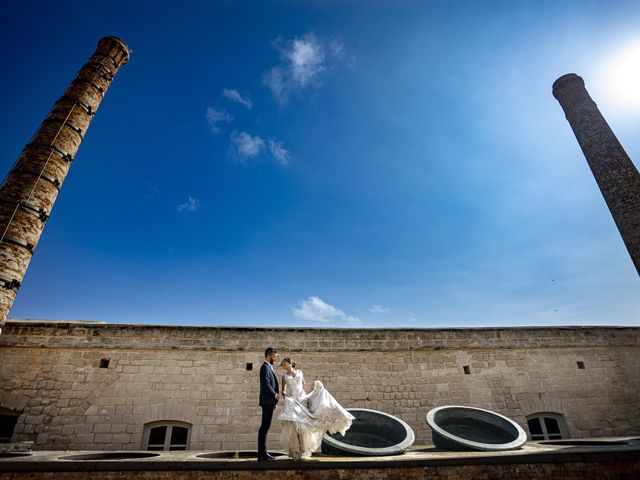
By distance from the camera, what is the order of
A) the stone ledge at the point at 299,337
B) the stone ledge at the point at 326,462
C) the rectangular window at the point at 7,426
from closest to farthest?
the stone ledge at the point at 326,462, the rectangular window at the point at 7,426, the stone ledge at the point at 299,337

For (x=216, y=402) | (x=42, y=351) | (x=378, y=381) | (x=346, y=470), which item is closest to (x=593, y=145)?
(x=378, y=381)

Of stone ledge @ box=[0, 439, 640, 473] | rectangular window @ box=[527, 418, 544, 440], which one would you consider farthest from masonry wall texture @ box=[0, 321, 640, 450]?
stone ledge @ box=[0, 439, 640, 473]

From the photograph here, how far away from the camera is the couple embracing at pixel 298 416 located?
461 centimetres

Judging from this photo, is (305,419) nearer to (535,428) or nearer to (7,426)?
(535,428)

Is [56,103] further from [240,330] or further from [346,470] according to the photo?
[346,470]

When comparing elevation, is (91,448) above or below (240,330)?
below

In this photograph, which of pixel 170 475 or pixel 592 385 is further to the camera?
pixel 592 385

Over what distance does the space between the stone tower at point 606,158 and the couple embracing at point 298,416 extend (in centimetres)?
914

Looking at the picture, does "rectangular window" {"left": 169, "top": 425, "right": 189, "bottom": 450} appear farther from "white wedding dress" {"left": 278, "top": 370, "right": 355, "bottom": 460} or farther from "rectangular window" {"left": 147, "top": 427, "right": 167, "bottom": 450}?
"white wedding dress" {"left": 278, "top": 370, "right": 355, "bottom": 460}

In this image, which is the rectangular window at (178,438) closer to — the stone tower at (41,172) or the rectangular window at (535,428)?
the stone tower at (41,172)

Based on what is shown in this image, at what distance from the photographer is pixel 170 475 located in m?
4.16

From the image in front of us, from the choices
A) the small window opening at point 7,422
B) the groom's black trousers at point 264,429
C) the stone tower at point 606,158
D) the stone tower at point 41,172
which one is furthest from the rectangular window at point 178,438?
the stone tower at point 606,158

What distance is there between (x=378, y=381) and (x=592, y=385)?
6.26m

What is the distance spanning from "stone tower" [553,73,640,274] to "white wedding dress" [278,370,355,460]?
29.9 ft
